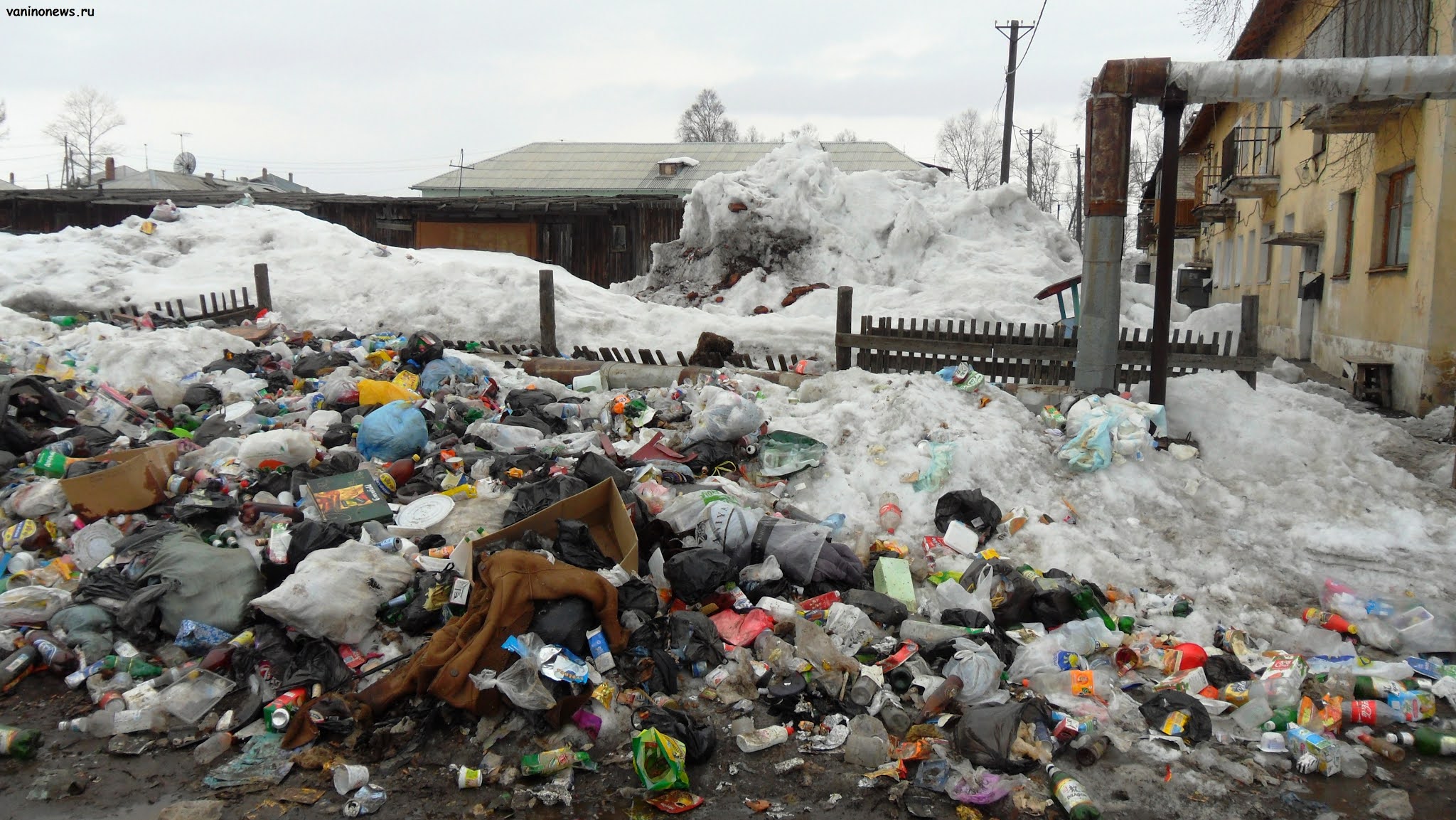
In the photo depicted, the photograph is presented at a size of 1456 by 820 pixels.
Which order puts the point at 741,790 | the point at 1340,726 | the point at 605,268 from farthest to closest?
the point at 605,268
the point at 1340,726
the point at 741,790

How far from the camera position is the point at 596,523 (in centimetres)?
497

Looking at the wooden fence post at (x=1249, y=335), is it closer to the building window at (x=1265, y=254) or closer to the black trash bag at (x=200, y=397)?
the black trash bag at (x=200, y=397)

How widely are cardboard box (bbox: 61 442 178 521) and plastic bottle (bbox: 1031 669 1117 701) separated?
208 inches

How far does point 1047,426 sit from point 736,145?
30.9 m

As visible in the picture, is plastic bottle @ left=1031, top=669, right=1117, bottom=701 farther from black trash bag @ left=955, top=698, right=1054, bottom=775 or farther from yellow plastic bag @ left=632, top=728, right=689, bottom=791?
yellow plastic bag @ left=632, top=728, right=689, bottom=791

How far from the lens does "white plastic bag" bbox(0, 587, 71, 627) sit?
14.0 feet

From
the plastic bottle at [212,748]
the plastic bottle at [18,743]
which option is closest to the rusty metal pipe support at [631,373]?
the plastic bottle at [212,748]

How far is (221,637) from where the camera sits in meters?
4.16

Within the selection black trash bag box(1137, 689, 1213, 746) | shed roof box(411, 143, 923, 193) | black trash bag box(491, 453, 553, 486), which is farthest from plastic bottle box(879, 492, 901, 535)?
shed roof box(411, 143, 923, 193)

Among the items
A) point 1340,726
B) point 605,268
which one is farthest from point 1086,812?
point 605,268

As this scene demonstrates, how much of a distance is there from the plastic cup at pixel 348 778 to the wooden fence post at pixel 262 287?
10749 millimetres

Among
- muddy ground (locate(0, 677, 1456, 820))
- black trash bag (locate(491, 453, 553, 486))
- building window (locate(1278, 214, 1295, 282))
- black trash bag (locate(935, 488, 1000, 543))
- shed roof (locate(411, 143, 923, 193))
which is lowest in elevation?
muddy ground (locate(0, 677, 1456, 820))

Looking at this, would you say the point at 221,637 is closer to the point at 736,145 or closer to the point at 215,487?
the point at 215,487

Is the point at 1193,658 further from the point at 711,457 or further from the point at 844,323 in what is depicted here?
the point at 844,323
